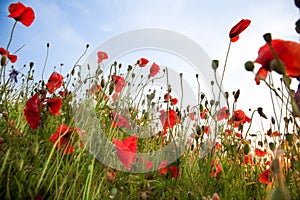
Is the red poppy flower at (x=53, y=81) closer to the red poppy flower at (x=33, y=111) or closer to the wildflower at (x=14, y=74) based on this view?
the wildflower at (x=14, y=74)

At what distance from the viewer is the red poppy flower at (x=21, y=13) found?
1.95 meters

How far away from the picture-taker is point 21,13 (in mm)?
1969

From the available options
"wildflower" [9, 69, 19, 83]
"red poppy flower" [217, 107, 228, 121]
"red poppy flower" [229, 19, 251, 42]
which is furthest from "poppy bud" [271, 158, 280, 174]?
"wildflower" [9, 69, 19, 83]

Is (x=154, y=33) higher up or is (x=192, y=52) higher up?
(x=154, y=33)

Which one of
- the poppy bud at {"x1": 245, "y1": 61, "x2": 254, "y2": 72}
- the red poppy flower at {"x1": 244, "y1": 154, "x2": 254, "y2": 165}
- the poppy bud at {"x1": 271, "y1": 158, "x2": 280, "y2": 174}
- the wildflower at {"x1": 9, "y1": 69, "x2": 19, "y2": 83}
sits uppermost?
the wildflower at {"x1": 9, "y1": 69, "x2": 19, "y2": 83}

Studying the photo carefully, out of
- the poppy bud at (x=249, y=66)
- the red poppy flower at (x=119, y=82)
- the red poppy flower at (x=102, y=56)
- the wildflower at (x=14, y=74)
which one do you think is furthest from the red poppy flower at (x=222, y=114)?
the wildflower at (x=14, y=74)

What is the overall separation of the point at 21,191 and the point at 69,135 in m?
0.37

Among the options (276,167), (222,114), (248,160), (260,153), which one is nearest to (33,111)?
(276,167)

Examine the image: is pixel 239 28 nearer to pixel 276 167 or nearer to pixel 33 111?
pixel 276 167

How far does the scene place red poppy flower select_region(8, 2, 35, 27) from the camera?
1.95 metres

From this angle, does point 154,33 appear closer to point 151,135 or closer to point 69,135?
point 151,135

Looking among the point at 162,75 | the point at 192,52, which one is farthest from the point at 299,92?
the point at 162,75

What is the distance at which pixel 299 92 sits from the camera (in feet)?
2.01

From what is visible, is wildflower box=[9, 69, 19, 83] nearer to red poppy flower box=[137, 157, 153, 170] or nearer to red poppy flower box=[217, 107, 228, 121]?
red poppy flower box=[137, 157, 153, 170]
